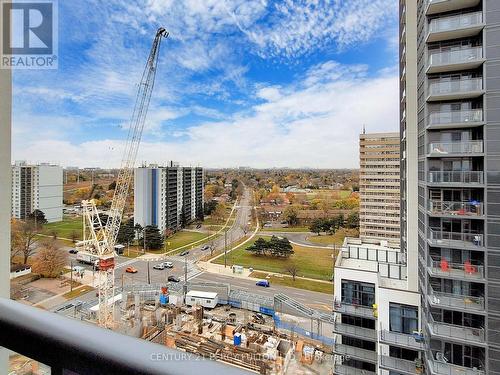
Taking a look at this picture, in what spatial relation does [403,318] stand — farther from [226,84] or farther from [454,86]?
[226,84]

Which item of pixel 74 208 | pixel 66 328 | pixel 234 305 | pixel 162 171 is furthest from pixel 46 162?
pixel 234 305

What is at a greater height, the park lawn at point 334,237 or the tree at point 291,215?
the tree at point 291,215

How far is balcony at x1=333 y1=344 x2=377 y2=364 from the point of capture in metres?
3.55

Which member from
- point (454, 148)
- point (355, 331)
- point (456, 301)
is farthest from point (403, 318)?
point (454, 148)

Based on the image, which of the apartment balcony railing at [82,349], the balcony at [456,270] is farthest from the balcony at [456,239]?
the apartment balcony railing at [82,349]

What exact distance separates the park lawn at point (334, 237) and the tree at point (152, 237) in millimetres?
2815

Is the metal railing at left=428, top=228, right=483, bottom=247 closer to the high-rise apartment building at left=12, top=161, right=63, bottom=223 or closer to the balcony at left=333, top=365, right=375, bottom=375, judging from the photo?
the balcony at left=333, top=365, right=375, bottom=375

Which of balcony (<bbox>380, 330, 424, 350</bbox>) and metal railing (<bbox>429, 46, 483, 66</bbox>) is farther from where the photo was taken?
balcony (<bbox>380, 330, 424, 350</bbox>)

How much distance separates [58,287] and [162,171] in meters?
2.46

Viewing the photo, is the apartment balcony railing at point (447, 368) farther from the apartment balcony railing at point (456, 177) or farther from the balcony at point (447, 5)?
the balcony at point (447, 5)

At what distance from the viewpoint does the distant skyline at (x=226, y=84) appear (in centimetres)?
222

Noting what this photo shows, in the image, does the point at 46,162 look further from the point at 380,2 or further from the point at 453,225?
the point at 453,225
